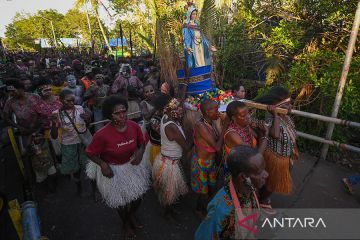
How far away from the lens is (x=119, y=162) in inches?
127

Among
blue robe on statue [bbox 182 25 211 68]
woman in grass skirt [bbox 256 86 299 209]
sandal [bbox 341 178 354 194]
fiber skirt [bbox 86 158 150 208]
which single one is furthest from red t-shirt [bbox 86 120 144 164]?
sandal [bbox 341 178 354 194]

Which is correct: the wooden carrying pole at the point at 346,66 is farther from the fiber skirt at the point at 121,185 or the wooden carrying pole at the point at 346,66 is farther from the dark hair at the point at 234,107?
the fiber skirt at the point at 121,185

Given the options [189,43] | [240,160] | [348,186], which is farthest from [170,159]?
[348,186]

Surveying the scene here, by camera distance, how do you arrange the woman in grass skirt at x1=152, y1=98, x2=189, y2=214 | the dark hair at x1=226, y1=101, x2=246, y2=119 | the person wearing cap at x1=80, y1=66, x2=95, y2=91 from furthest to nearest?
1. the person wearing cap at x1=80, y1=66, x2=95, y2=91
2. the woman in grass skirt at x1=152, y1=98, x2=189, y2=214
3. the dark hair at x1=226, y1=101, x2=246, y2=119

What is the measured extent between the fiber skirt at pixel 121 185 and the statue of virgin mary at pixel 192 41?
7.66 ft

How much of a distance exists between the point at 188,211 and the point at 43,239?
201cm

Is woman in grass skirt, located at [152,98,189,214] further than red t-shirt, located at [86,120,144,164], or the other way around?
woman in grass skirt, located at [152,98,189,214]

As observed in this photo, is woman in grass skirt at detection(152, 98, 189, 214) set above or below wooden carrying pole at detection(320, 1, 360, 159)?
below

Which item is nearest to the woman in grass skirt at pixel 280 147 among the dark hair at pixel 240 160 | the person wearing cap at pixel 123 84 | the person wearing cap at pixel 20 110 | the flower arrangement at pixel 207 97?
the flower arrangement at pixel 207 97

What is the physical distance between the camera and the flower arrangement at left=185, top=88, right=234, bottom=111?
4.28 meters

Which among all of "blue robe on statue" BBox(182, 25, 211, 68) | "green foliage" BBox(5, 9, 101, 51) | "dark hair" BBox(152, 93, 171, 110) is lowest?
"dark hair" BBox(152, 93, 171, 110)

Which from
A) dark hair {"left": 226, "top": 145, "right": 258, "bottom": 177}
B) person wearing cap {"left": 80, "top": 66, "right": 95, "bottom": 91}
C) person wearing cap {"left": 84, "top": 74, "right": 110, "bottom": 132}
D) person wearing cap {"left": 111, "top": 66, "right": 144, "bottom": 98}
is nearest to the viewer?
dark hair {"left": 226, "top": 145, "right": 258, "bottom": 177}

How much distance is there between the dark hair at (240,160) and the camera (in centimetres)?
192

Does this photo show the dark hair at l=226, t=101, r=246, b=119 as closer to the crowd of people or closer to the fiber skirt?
the crowd of people
